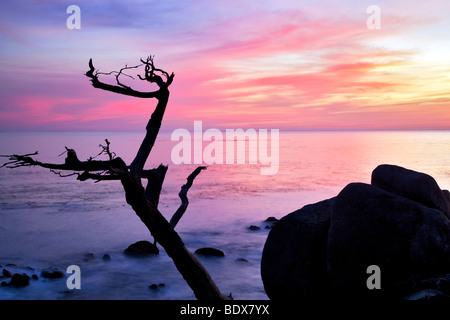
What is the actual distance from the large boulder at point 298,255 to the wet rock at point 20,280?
8.04m

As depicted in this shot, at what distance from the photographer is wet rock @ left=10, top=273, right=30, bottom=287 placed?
12.5m

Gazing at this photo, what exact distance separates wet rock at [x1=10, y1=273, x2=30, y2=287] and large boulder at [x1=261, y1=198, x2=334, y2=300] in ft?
26.4

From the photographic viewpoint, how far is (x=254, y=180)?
38781mm

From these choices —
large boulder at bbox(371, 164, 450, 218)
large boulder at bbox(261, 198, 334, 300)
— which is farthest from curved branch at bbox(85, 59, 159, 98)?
large boulder at bbox(371, 164, 450, 218)

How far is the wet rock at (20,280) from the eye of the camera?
41.0 ft

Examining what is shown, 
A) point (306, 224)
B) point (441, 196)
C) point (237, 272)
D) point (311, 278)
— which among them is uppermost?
point (441, 196)

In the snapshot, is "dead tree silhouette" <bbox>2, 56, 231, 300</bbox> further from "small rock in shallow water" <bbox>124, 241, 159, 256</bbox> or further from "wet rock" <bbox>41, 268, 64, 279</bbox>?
"small rock in shallow water" <bbox>124, 241, 159, 256</bbox>

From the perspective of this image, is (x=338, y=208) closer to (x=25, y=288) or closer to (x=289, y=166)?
(x=25, y=288)

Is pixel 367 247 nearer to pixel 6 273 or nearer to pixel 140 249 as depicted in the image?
pixel 140 249

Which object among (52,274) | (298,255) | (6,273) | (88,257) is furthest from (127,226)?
(298,255)

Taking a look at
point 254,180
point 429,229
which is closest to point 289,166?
point 254,180

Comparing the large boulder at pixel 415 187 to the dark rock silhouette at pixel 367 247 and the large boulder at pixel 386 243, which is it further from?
the large boulder at pixel 386 243

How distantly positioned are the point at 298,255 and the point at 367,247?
5.42 ft

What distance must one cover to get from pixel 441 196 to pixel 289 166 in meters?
40.6
